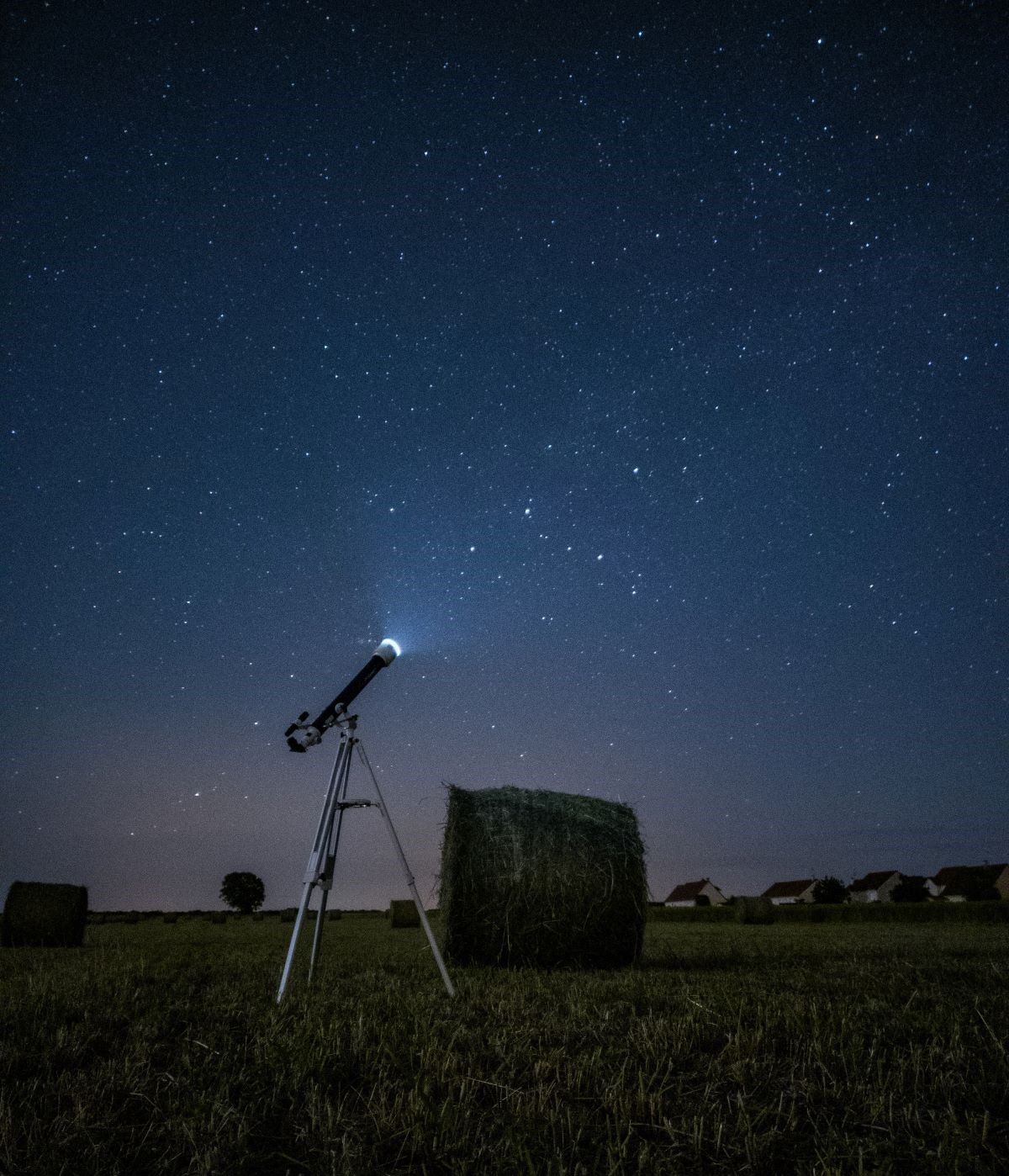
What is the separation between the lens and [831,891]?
7475 cm

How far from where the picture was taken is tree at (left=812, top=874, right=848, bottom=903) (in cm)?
7475

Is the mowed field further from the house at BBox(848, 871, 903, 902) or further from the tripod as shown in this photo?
the house at BBox(848, 871, 903, 902)

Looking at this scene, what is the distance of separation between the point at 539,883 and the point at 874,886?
95.2 metres

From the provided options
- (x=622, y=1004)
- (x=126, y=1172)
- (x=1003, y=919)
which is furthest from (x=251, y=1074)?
(x=1003, y=919)

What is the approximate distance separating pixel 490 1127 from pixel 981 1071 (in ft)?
6.51

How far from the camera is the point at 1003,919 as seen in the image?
82.7 ft

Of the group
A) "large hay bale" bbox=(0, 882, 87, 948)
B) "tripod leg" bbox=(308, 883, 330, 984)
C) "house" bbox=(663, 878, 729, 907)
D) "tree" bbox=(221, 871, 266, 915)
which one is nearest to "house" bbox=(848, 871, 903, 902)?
"house" bbox=(663, 878, 729, 907)

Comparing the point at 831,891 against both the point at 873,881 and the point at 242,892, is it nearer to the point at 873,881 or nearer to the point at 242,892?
the point at 873,881

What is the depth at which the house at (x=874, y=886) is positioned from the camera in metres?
84.1

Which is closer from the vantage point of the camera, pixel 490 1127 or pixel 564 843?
pixel 490 1127

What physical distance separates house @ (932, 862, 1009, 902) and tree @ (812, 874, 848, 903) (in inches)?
405

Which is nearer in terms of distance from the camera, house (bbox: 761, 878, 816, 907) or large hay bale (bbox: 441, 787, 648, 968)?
large hay bale (bbox: 441, 787, 648, 968)

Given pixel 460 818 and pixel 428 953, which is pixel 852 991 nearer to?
pixel 460 818

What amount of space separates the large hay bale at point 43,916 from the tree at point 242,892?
8080cm
